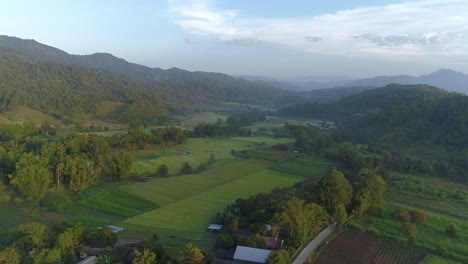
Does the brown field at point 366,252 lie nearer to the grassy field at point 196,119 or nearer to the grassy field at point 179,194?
the grassy field at point 179,194

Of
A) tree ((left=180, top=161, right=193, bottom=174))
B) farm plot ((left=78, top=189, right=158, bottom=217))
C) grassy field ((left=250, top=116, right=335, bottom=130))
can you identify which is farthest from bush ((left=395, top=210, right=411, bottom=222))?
grassy field ((left=250, top=116, right=335, bottom=130))

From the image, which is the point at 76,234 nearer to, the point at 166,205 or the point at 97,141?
the point at 166,205

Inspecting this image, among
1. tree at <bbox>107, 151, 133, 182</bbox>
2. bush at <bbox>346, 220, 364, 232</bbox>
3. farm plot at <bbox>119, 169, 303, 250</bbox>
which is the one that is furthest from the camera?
tree at <bbox>107, 151, 133, 182</bbox>

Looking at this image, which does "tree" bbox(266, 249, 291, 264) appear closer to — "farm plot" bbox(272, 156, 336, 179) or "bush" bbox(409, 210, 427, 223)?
"bush" bbox(409, 210, 427, 223)

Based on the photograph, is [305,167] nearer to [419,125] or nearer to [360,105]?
[419,125]

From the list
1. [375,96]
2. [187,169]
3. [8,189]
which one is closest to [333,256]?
[187,169]

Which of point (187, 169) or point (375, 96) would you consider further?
point (375, 96)

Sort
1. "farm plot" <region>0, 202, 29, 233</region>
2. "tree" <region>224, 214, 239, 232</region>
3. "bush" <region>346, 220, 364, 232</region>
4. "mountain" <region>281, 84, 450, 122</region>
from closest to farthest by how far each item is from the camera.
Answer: "tree" <region>224, 214, 239, 232</region> < "farm plot" <region>0, 202, 29, 233</region> < "bush" <region>346, 220, 364, 232</region> < "mountain" <region>281, 84, 450, 122</region>
